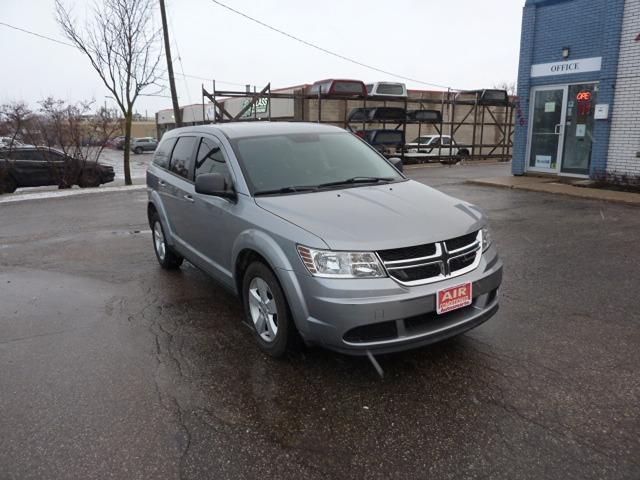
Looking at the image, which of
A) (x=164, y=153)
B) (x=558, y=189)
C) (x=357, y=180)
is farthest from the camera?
(x=558, y=189)

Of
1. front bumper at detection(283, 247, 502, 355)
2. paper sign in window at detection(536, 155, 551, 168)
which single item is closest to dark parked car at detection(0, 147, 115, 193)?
paper sign in window at detection(536, 155, 551, 168)

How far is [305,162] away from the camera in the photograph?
448 centimetres

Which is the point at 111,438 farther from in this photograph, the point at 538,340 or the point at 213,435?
the point at 538,340

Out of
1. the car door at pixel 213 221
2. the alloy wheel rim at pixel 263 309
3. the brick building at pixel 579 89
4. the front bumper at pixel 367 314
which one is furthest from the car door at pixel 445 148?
the front bumper at pixel 367 314

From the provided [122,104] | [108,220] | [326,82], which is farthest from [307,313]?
[326,82]

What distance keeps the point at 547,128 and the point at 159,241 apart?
1135 centimetres

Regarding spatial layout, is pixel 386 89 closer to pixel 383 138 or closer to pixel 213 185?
pixel 383 138

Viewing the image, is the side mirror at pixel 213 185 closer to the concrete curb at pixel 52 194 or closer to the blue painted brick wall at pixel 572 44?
the blue painted brick wall at pixel 572 44

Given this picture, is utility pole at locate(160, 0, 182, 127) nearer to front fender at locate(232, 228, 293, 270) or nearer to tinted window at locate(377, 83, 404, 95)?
tinted window at locate(377, 83, 404, 95)

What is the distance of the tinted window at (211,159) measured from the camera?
446 centimetres

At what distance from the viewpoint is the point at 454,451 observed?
2686 millimetres

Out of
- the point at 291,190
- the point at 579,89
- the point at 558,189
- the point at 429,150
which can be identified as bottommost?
the point at 558,189

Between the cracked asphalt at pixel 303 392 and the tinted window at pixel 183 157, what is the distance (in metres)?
1.24

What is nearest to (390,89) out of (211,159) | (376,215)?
(211,159)
